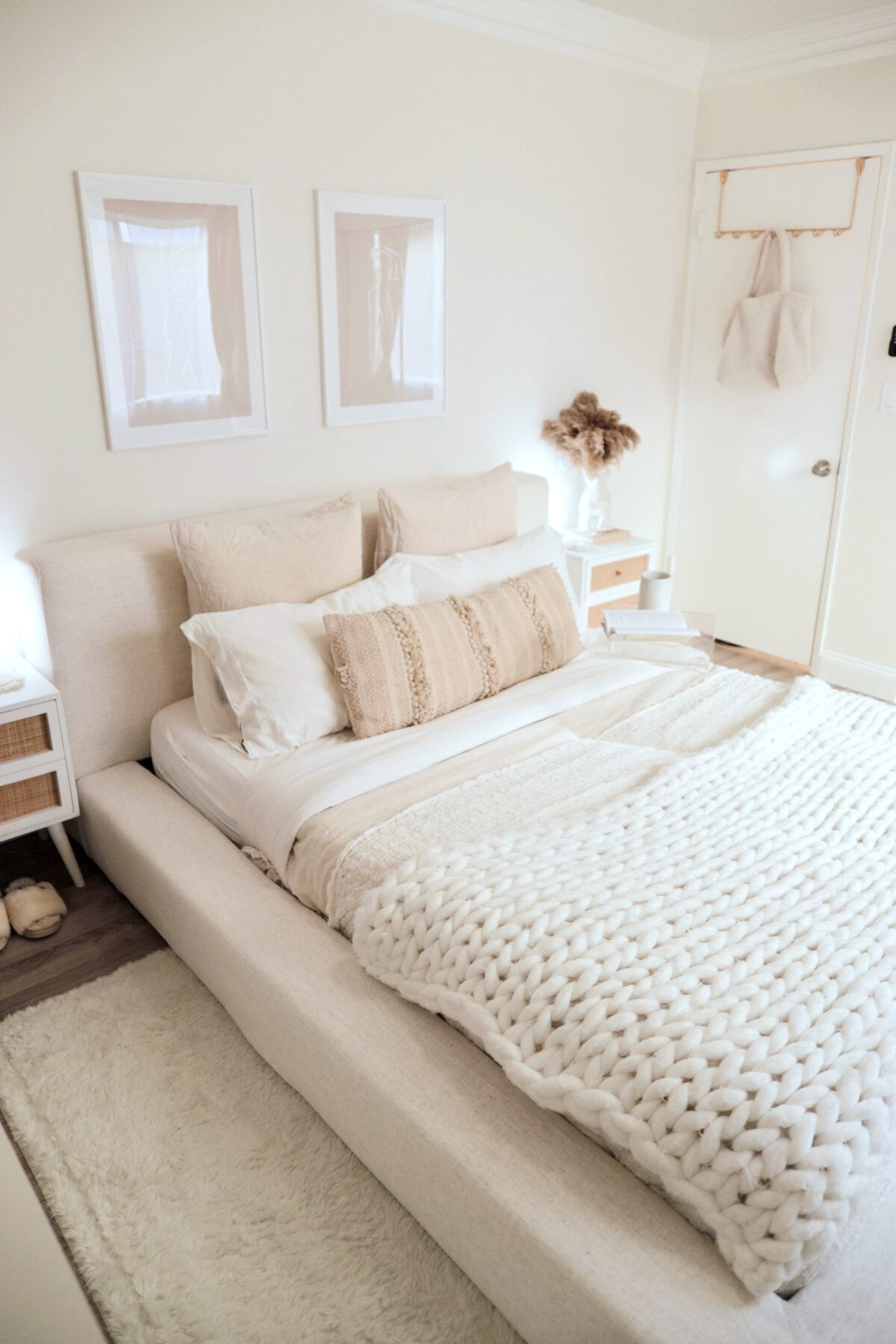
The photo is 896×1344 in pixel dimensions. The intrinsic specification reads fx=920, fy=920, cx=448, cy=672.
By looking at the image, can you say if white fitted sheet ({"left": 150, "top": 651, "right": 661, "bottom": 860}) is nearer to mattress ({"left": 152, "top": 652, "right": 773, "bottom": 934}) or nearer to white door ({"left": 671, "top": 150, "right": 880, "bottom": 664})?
mattress ({"left": 152, "top": 652, "right": 773, "bottom": 934})

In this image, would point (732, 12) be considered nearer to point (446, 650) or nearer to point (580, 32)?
point (580, 32)

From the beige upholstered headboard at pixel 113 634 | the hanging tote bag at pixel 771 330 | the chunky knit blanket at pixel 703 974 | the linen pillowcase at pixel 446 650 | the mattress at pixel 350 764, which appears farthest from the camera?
the hanging tote bag at pixel 771 330

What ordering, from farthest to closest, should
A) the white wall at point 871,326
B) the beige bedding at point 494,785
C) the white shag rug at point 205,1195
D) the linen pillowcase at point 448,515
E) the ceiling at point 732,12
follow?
the white wall at point 871,326, the ceiling at point 732,12, the linen pillowcase at point 448,515, the beige bedding at point 494,785, the white shag rug at point 205,1195

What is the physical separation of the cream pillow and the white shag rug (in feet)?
3.31

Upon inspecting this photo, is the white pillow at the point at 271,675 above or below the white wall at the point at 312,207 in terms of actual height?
below

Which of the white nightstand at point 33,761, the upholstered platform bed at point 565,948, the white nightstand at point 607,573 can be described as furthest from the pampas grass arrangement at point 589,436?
the white nightstand at point 33,761

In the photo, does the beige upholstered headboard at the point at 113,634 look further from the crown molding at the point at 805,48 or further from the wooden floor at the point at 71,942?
the crown molding at the point at 805,48

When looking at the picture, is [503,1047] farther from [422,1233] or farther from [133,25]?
[133,25]

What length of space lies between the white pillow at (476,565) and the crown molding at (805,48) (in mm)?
2123

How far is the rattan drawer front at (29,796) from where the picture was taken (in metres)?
2.27

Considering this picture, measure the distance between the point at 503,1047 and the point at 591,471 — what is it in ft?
8.83

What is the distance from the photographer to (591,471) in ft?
12.0

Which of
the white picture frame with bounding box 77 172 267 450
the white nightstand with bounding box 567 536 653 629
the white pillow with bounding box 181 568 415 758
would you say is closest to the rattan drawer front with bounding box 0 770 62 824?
the white pillow with bounding box 181 568 415 758

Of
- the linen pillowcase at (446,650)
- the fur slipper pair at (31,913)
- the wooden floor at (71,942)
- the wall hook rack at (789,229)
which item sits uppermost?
the wall hook rack at (789,229)
